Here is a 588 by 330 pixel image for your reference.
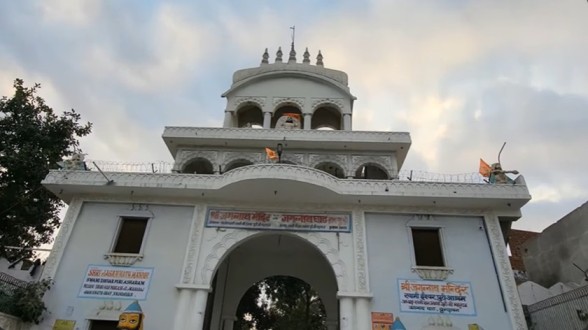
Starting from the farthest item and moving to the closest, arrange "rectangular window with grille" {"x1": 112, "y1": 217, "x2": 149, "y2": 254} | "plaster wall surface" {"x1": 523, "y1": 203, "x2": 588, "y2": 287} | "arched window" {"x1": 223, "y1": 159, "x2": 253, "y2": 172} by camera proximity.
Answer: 1. "arched window" {"x1": 223, "y1": 159, "x2": 253, "y2": 172}
2. "plaster wall surface" {"x1": 523, "y1": 203, "x2": 588, "y2": 287}
3. "rectangular window with grille" {"x1": 112, "y1": 217, "x2": 149, "y2": 254}

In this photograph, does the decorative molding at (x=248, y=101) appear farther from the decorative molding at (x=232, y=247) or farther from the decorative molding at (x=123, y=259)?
the decorative molding at (x=123, y=259)

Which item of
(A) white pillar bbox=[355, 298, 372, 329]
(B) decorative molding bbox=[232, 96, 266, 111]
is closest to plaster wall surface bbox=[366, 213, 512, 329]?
(A) white pillar bbox=[355, 298, 372, 329]

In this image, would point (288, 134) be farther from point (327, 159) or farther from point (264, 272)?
point (264, 272)

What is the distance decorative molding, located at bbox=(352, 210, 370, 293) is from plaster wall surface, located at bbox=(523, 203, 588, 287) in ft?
27.8

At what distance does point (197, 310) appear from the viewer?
37.1 ft

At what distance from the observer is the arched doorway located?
50.3ft

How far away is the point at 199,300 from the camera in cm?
1145

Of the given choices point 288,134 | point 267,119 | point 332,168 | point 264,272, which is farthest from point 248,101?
point 264,272

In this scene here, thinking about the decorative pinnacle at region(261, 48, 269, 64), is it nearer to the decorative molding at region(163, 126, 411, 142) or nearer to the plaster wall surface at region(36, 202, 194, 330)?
the decorative molding at region(163, 126, 411, 142)

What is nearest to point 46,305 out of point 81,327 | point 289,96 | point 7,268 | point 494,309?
point 81,327

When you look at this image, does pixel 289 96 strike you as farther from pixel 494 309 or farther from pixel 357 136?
pixel 494 309

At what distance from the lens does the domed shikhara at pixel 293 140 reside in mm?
15805

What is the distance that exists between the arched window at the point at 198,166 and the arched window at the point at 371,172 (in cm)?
634

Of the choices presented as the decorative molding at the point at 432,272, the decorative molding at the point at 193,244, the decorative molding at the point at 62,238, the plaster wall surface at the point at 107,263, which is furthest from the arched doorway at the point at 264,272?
the decorative molding at the point at 62,238
